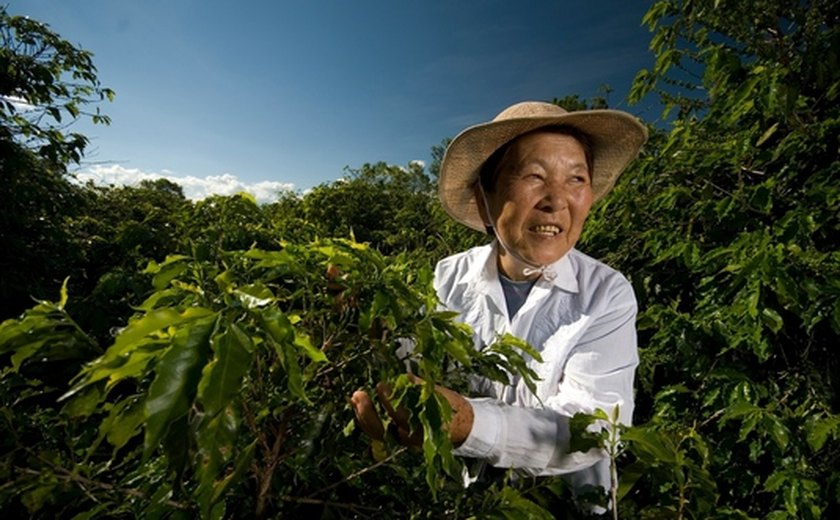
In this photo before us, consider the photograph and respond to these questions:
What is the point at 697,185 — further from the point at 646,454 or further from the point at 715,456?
the point at 646,454

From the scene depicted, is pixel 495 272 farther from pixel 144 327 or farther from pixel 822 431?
pixel 144 327

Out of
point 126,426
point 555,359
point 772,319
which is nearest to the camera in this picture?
point 126,426

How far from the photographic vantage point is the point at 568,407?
1.30 metres

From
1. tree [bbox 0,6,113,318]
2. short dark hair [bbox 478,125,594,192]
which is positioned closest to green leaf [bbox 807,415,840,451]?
short dark hair [bbox 478,125,594,192]

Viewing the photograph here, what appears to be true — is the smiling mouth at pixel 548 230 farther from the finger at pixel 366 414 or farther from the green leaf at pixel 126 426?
the green leaf at pixel 126 426

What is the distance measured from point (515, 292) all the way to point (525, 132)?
61 centimetres

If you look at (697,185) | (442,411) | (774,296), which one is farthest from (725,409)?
(442,411)

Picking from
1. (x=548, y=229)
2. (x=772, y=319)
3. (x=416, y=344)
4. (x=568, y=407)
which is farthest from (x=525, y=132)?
(x=772, y=319)

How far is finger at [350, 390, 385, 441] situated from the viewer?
0.96 m

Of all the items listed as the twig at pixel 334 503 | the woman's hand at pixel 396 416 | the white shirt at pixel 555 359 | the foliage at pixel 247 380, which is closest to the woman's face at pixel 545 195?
the white shirt at pixel 555 359

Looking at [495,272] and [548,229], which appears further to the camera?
[495,272]

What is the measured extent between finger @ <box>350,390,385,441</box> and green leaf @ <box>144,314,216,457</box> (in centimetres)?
50

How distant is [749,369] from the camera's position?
213cm

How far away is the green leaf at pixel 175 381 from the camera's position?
1.56 feet
